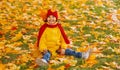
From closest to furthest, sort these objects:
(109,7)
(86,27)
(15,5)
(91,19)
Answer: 1. (86,27)
2. (91,19)
3. (15,5)
4. (109,7)

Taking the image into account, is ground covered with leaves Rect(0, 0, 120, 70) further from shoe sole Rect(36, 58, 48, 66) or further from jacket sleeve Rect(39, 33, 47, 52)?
jacket sleeve Rect(39, 33, 47, 52)

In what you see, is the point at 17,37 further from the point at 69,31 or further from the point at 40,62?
the point at 40,62

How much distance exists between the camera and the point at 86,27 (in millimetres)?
7758

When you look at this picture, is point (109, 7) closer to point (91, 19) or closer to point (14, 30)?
point (91, 19)

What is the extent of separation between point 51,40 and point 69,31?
1.66 metres

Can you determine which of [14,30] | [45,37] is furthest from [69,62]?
[14,30]

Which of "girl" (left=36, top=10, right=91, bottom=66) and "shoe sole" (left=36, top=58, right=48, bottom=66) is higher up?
"girl" (left=36, top=10, right=91, bottom=66)

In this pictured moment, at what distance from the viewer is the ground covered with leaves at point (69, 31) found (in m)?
5.68

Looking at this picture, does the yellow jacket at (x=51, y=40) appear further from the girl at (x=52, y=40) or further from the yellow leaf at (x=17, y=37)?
the yellow leaf at (x=17, y=37)

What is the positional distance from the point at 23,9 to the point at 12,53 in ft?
9.93

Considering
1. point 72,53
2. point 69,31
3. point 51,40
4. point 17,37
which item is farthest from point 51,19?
point 69,31

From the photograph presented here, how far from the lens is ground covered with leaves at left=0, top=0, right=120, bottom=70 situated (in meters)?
5.68

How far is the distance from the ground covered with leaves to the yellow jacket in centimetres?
19

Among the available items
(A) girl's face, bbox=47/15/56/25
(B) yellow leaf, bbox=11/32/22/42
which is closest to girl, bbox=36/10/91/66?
(A) girl's face, bbox=47/15/56/25
